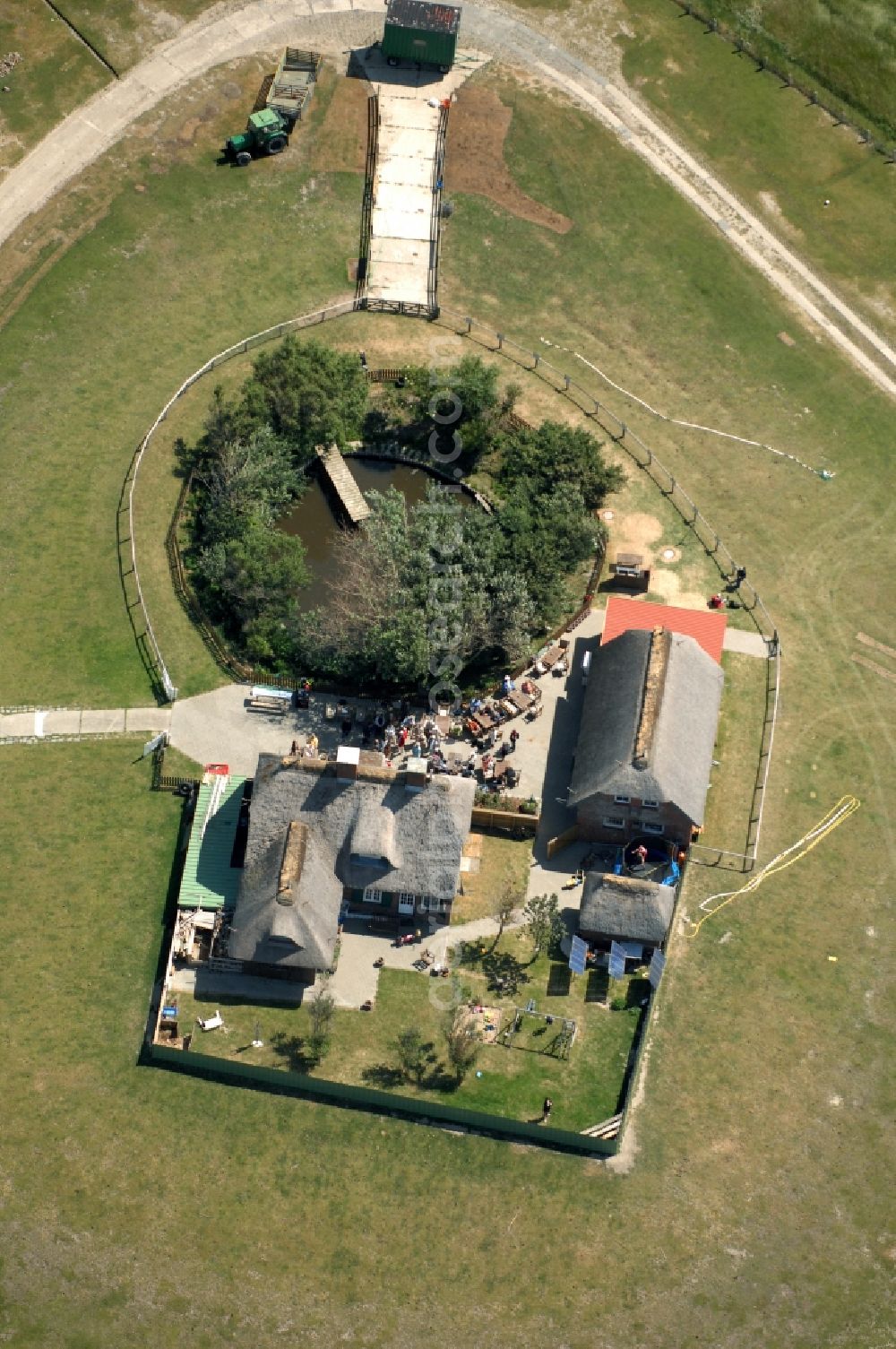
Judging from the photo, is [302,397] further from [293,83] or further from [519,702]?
[293,83]

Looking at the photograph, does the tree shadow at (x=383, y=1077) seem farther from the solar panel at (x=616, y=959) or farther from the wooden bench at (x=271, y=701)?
the wooden bench at (x=271, y=701)

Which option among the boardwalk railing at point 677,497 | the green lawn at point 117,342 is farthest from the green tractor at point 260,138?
the boardwalk railing at point 677,497

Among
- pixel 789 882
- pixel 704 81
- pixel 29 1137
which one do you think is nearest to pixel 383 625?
pixel 789 882

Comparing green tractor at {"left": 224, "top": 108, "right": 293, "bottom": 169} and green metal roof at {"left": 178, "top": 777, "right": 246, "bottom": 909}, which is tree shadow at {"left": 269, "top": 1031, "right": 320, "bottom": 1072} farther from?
green tractor at {"left": 224, "top": 108, "right": 293, "bottom": 169}

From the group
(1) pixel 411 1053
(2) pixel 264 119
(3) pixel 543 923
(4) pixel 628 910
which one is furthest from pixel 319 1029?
(2) pixel 264 119

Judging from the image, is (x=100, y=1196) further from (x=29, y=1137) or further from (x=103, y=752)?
(x=103, y=752)
